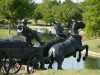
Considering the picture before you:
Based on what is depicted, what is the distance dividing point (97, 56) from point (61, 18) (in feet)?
168

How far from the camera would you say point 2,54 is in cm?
1538

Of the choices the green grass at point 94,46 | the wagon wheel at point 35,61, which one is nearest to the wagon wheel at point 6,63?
the wagon wheel at point 35,61

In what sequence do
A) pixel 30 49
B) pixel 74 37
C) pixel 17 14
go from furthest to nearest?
pixel 17 14 → pixel 74 37 → pixel 30 49

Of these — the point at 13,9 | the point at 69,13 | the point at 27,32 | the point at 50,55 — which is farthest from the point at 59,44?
the point at 69,13

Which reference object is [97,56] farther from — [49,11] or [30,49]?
[49,11]

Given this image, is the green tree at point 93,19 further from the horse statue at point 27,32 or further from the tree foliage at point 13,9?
the horse statue at point 27,32

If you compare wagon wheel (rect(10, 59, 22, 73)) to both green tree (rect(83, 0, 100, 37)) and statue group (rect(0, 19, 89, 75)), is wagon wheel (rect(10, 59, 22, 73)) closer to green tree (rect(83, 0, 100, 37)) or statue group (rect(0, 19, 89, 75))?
statue group (rect(0, 19, 89, 75))

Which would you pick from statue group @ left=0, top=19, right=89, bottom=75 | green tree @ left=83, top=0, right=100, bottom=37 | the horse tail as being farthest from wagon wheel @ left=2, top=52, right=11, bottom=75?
green tree @ left=83, top=0, right=100, bottom=37

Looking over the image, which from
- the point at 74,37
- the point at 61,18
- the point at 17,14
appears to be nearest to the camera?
the point at 74,37

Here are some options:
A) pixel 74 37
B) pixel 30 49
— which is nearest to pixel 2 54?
pixel 30 49

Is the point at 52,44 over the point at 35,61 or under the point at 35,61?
over

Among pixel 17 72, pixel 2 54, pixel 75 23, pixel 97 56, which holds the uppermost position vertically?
pixel 75 23

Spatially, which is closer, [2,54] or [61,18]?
[2,54]

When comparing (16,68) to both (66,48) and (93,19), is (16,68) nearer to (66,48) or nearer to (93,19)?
(66,48)
